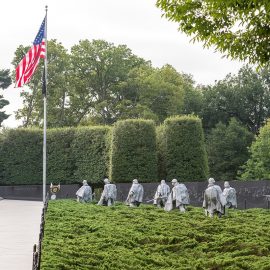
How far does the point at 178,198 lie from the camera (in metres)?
30.1

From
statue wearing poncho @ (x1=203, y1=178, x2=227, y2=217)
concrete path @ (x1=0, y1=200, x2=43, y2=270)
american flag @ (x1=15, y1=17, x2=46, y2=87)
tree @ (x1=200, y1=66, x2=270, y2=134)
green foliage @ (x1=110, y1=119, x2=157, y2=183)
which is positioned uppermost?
tree @ (x1=200, y1=66, x2=270, y2=134)

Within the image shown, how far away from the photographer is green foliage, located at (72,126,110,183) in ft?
160

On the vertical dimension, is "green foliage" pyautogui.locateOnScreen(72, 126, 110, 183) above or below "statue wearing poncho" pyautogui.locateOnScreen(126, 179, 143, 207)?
above

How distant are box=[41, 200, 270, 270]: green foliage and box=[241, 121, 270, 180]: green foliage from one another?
34601mm

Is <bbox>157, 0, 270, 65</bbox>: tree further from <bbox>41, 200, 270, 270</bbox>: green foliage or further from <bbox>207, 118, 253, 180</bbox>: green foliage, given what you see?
<bbox>207, 118, 253, 180</bbox>: green foliage

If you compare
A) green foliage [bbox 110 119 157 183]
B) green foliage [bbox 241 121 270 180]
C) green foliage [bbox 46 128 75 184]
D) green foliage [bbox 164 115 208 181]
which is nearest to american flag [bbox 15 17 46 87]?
green foliage [bbox 110 119 157 183]

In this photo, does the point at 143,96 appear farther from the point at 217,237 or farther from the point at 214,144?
the point at 217,237

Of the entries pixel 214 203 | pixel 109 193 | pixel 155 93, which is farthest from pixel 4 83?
pixel 214 203

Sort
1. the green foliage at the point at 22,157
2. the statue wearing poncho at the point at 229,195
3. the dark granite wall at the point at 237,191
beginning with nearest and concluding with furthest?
the statue wearing poncho at the point at 229,195 < the dark granite wall at the point at 237,191 < the green foliage at the point at 22,157

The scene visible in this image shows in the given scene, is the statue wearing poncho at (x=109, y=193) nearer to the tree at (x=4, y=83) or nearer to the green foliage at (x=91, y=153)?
the green foliage at (x=91, y=153)

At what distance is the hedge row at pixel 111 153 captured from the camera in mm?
44031

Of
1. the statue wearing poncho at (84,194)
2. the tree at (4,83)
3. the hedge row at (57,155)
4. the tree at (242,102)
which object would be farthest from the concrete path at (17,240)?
the tree at (4,83)

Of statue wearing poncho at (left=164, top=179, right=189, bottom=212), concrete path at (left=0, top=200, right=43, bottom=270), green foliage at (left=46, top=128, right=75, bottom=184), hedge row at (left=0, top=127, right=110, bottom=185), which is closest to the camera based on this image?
concrete path at (left=0, top=200, right=43, bottom=270)

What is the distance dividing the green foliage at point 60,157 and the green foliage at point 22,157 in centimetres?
Answer: 145
